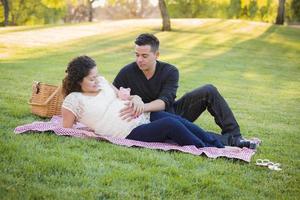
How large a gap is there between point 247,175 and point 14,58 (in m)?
13.0

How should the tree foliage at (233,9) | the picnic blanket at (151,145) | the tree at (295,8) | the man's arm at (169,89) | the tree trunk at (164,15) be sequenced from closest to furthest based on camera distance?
the picnic blanket at (151,145) → the man's arm at (169,89) → the tree trunk at (164,15) → the tree at (295,8) → the tree foliage at (233,9)

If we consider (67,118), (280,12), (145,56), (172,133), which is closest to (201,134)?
(172,133)

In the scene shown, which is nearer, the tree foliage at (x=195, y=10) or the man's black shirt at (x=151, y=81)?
the man's black shirt at (x=151, y=81)

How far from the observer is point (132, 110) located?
5.23 m

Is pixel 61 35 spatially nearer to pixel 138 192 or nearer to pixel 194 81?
pixel 194 81

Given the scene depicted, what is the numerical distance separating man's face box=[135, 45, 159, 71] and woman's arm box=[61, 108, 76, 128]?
1.05 m

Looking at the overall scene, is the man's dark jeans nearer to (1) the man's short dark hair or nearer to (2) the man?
(2) the man

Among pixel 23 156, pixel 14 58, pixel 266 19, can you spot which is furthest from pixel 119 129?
pixel 266 19

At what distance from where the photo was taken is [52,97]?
644cm

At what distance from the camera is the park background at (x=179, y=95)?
3854 millimetres

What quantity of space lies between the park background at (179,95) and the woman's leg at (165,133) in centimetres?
30

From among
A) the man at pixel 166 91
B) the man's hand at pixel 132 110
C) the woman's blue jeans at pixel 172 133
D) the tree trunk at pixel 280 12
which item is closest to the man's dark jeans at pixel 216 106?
the man at pixel 166 91

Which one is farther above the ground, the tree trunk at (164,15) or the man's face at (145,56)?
the man's face at (145,56)

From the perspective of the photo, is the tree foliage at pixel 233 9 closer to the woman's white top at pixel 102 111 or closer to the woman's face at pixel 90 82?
the woman's white top at pixel 102 111
